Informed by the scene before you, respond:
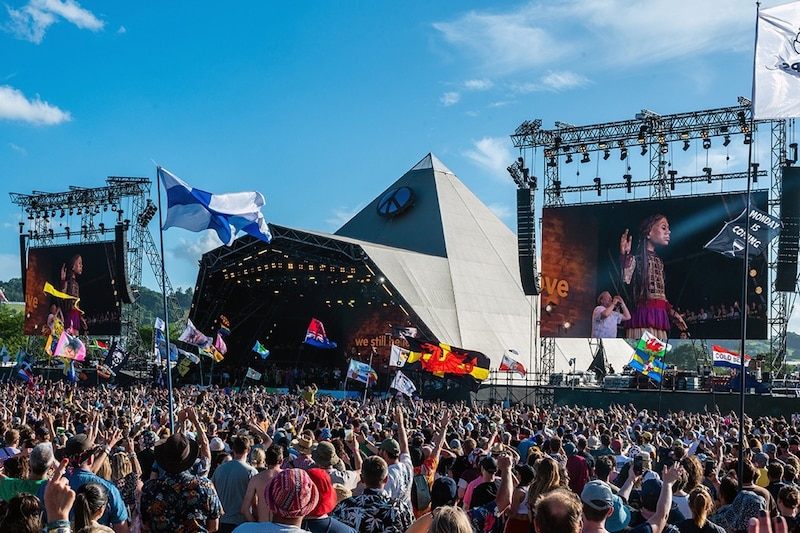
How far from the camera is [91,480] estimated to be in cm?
655

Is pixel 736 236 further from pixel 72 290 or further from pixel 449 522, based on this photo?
pixel 72 290

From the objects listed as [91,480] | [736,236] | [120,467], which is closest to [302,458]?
[120,467]

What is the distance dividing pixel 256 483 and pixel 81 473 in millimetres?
1370

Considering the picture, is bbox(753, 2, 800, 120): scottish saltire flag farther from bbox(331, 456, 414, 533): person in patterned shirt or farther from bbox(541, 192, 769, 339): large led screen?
bbox(541, 192, 769, 339): large led screen

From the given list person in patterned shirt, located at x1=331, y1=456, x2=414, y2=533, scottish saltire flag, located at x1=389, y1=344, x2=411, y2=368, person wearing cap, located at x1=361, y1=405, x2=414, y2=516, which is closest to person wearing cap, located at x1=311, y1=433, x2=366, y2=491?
person wearing cap, located at x1=361, y1=405, x2=414, y2=516

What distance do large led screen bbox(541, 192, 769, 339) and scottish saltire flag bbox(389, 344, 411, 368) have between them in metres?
10.8

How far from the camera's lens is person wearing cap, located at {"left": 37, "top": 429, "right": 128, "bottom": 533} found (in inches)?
238

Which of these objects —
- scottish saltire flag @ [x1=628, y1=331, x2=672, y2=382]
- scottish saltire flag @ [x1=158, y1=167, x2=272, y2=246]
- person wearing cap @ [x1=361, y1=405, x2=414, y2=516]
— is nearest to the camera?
person wearing cap @ [x1=361, y1=405, x2=414, y2=516]

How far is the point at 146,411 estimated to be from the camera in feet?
62.6

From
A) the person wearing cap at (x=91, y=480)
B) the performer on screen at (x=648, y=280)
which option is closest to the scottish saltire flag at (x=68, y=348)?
the person wearing cap at (x=91, y=480)

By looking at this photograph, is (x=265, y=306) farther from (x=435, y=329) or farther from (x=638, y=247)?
(x=638, y=247)

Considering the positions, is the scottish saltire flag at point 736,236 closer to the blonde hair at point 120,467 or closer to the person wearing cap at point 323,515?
the blonde hair at point 120,467

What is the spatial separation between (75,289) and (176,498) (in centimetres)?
5471

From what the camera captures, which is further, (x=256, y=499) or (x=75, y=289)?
(x=75, y=289)
